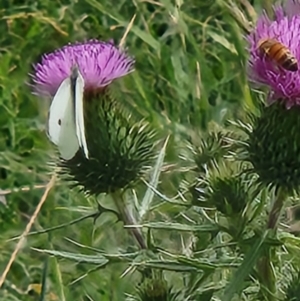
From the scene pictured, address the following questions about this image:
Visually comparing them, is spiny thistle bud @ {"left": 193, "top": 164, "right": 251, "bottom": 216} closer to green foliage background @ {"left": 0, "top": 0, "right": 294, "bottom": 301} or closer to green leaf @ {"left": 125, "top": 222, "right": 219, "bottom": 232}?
green leaf @ {"left": 125, "top": 222, "right": 219, "bottom": 232}

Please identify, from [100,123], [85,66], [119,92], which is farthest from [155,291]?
[119,92]

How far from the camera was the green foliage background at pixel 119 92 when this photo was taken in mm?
2512

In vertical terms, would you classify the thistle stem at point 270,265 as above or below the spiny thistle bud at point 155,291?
above

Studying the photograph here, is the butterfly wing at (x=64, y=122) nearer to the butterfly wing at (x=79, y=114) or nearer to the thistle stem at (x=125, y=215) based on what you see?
the butterfly wing at (x=79, y=114)

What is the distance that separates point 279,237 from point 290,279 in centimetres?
15

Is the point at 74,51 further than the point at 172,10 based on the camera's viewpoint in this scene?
No

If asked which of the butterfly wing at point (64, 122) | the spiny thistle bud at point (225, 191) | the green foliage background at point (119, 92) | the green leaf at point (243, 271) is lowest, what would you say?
the green foliage background at point (119, 92)

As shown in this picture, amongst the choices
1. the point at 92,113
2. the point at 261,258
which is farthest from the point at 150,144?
the point at 261,258

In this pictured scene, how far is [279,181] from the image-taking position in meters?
1.59

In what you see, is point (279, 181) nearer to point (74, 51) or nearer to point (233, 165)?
point (233, 165)

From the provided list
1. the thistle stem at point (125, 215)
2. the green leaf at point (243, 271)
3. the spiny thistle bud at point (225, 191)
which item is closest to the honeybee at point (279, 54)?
the spiny thistle bud at point (225, 191)

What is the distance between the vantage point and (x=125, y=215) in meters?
1.83

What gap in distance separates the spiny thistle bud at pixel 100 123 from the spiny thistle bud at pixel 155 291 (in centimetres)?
25

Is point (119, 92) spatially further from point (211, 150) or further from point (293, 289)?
point (293, 289)
